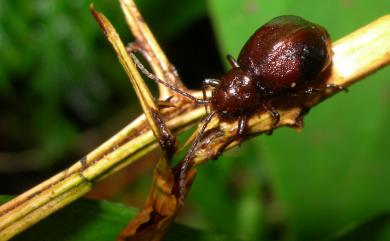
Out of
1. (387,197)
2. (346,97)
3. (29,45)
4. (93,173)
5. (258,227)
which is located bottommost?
(258,227)

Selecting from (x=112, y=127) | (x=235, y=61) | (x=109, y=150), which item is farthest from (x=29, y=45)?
(x=109, y=150)

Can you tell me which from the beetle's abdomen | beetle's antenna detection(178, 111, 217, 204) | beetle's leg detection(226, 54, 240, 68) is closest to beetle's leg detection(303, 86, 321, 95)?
the beetle's abdomen

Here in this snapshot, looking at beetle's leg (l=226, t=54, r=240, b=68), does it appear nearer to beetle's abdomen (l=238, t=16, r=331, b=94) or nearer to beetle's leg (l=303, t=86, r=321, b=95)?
beetle's abdomen (l=238, t=16, r=331, b=94)

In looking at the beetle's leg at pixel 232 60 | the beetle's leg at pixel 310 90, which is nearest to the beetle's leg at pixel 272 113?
the beetle's leg at pixel 310 90

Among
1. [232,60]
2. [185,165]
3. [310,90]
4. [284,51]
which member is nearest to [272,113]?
[310,90]

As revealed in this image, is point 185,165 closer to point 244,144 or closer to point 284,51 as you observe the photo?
point 284,51

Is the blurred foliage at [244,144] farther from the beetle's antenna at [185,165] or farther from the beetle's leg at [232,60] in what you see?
the beetle's antenna at [185,165]

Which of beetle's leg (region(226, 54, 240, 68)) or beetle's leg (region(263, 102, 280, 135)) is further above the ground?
beetle's leg (region(226, 54, 240, 68))

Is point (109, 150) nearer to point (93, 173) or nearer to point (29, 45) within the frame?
point (93, 173)
